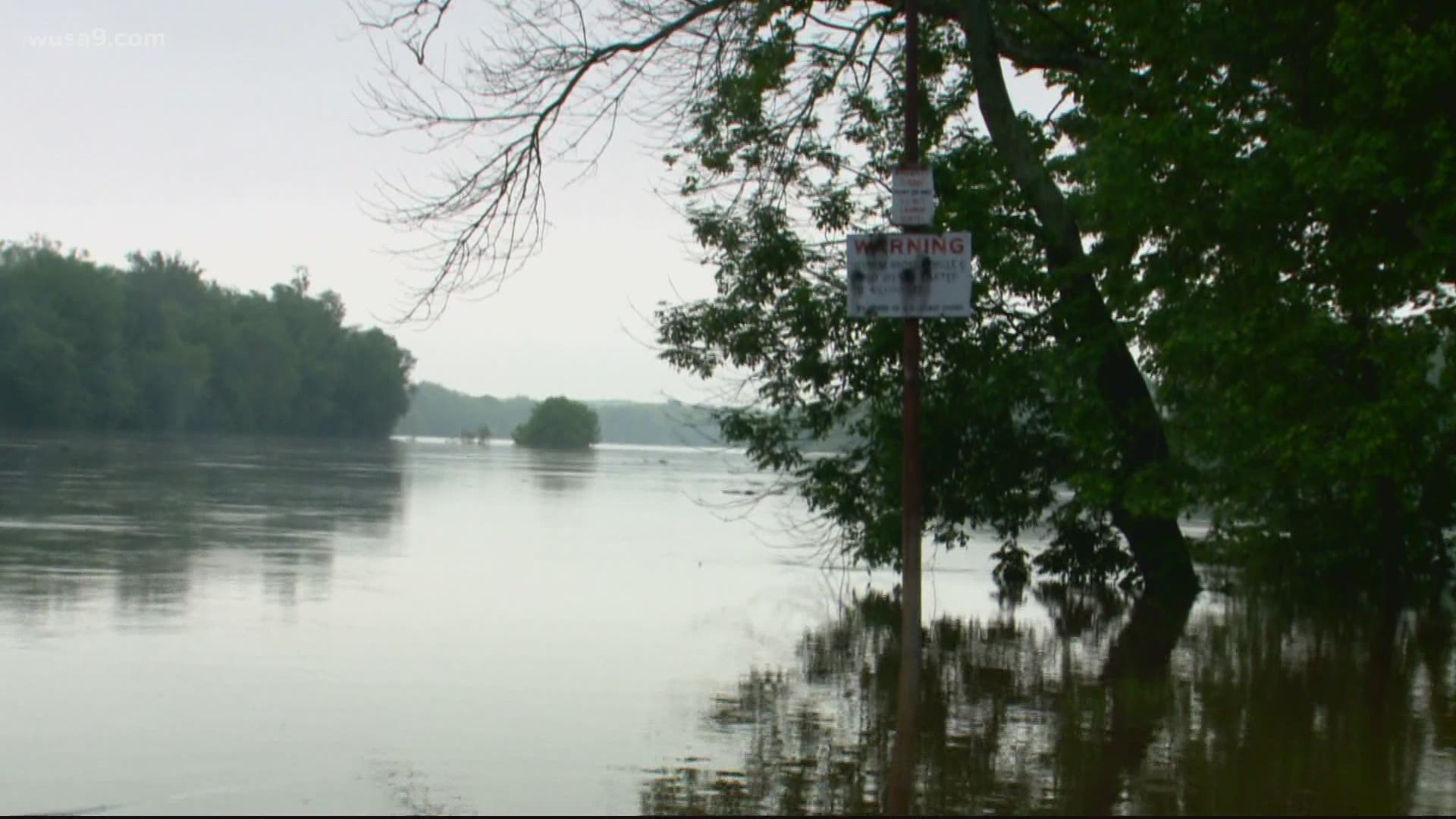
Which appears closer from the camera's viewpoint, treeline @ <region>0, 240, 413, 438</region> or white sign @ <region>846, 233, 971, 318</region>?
white sign @ <region>846, 233, 971, 318</region>

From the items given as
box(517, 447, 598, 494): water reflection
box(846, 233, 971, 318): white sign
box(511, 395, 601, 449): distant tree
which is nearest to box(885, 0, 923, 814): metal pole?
box(846, 233, 971, 318): white sign

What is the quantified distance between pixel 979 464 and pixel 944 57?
5762 mm

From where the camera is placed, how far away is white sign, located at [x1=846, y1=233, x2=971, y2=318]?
9.35m

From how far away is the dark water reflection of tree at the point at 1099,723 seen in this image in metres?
9.14

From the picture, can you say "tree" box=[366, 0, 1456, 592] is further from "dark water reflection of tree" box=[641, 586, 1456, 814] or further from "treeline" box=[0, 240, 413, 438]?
"treeline" box=[0, 240, 413, 438]

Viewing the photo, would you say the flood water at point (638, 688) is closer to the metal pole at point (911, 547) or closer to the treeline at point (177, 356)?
the metal pole at point (911, 547)

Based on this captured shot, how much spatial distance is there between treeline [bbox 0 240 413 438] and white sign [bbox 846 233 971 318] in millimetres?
107063

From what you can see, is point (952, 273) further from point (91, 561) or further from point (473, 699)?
point (91, 561)

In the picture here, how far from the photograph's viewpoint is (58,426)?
368ft

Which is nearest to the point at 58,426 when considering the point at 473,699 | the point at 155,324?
the point at 155,324

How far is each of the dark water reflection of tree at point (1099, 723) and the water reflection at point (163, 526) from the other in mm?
7416

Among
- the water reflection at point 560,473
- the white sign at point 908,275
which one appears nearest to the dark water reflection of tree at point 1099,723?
the white sign at point 908,275

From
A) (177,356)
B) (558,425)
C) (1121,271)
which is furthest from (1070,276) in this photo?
(558,425)

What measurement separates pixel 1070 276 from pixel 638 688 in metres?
8.83
